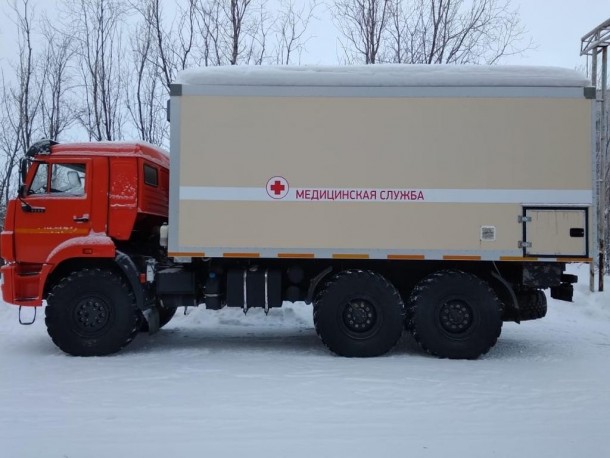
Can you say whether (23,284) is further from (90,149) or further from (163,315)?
(163,315)

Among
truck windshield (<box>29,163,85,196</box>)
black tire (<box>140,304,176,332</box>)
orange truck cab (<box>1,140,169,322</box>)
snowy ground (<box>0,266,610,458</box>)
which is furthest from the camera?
black tire (<box>140,304,176,332</box>)

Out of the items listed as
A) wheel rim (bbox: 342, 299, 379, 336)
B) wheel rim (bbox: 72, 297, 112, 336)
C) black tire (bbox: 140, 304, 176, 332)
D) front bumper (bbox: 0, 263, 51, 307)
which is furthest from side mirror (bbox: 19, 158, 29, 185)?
wheel rim (bbox: 342, 299, 379, 336)

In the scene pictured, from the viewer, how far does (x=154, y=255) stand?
8.20 meters

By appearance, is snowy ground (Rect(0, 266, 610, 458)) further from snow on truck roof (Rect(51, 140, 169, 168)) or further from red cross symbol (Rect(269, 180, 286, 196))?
snow on truck roof (Rect(51, 140, 169, 168))

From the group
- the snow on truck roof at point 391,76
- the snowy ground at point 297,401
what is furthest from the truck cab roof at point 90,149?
the snowy ground at point 297,401

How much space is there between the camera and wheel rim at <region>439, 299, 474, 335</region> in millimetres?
7383

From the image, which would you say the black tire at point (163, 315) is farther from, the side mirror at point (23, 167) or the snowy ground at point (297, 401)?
the side mirror at point (23, 167)

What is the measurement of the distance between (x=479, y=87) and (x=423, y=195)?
5.23 ft

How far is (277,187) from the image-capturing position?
7.39 metres

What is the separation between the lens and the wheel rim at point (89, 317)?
7.39 m

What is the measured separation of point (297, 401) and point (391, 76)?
4339mm

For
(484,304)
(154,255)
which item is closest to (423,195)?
(484,304)

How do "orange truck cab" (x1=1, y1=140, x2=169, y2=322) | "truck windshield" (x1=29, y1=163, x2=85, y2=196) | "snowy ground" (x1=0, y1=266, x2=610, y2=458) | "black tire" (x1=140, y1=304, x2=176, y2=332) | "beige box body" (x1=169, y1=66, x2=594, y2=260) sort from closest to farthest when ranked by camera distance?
1. "snowy ground" (x1=0, y1=266, x2=610, y2=458)
2. "beige box body" (x1=169, y1=66, x2=594, y2=260)
3. "orange truck cab" (x1=1, y1=140, x2=169, y2=322)
4. "truck windshield" (x1=29, y1=163, x2=85, y2=196)
5. "black tire" (x1=140, y1=304, x2=176, y2=332)

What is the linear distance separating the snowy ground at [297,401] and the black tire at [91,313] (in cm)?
24
